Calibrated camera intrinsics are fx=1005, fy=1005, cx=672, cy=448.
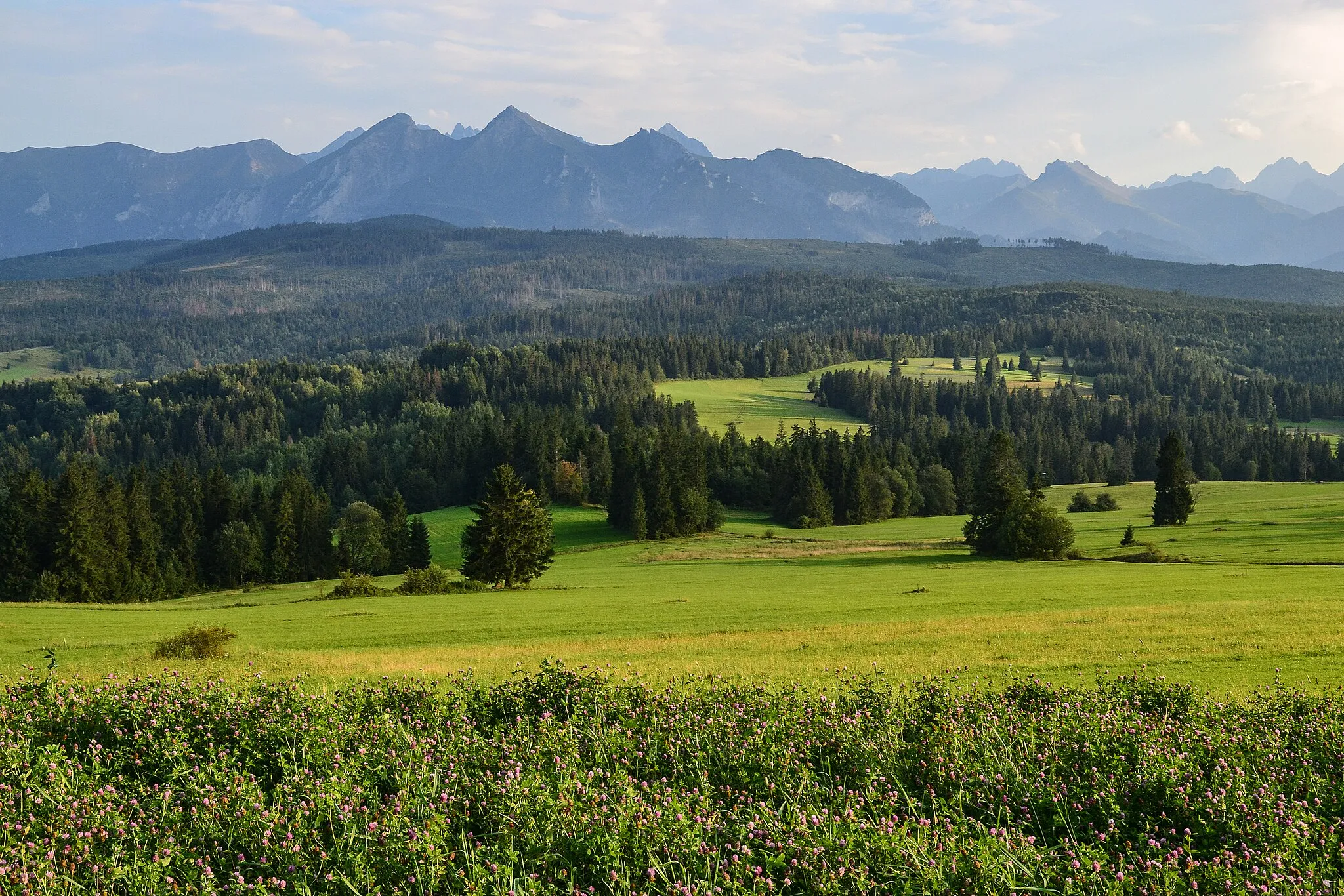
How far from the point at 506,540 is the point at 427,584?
6524 mm

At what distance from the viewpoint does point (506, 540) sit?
75500 millimetres

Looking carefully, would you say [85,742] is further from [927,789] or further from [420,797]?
[927,789]

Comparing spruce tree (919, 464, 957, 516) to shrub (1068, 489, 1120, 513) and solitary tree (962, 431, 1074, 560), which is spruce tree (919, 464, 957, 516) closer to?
shrub (1068, 489, 1120, 513)

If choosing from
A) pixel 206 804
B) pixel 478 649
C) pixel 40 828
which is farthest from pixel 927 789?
pixel 478 649

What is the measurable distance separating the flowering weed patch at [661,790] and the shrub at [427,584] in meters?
55.5

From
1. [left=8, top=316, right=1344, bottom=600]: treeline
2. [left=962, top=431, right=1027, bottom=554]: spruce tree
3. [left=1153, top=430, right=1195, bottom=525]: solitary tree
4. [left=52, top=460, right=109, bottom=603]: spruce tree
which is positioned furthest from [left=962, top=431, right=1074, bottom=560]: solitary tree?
[left=52, top=460, right=109, bottom=603]: spruce tree

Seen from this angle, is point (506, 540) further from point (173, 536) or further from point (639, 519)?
point (173, 536)

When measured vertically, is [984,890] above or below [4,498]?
above

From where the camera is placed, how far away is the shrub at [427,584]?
73.9 meters

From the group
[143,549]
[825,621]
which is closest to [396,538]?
[143,549]

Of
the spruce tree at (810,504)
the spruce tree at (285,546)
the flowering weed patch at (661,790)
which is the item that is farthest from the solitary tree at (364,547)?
the flowering weed patch at (661,790)

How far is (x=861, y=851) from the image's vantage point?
10875 mm

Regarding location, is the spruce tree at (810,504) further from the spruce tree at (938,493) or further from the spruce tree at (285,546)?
the spruce tree at (285,546)

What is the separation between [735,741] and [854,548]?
86780mm
